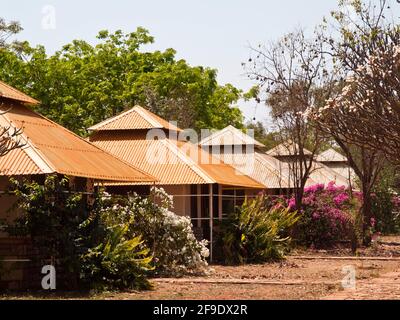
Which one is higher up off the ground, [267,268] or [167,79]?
[167,79]

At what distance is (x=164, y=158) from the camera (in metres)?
26.9

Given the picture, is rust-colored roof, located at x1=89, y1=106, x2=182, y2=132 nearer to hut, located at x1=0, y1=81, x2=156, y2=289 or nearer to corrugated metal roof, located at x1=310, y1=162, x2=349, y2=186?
hut, located at x1=0, y1=81, x2=156, y2=289

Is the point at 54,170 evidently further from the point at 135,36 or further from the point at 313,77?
the point at 135,36

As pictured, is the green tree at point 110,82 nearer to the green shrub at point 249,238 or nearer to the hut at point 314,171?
the hut at point 314,171

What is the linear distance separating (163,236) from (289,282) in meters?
3.87

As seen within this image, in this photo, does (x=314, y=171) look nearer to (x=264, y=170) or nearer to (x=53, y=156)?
(x=264, y=170)

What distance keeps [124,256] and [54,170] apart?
229 centimetres

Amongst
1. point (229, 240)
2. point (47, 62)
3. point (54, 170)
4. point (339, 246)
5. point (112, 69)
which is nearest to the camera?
point (54, 170)

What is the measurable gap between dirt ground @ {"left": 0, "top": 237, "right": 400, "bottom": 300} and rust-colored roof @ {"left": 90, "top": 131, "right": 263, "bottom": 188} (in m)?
3.09

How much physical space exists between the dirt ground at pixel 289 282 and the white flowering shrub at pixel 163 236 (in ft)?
2.37

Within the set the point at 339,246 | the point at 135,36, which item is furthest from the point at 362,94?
the point at 135,36

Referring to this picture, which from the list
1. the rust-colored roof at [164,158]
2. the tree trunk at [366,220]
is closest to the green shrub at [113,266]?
the rust-colored roof at [164,158]

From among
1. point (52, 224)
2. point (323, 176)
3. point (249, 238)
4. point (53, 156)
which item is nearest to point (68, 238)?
point (52, 224)
